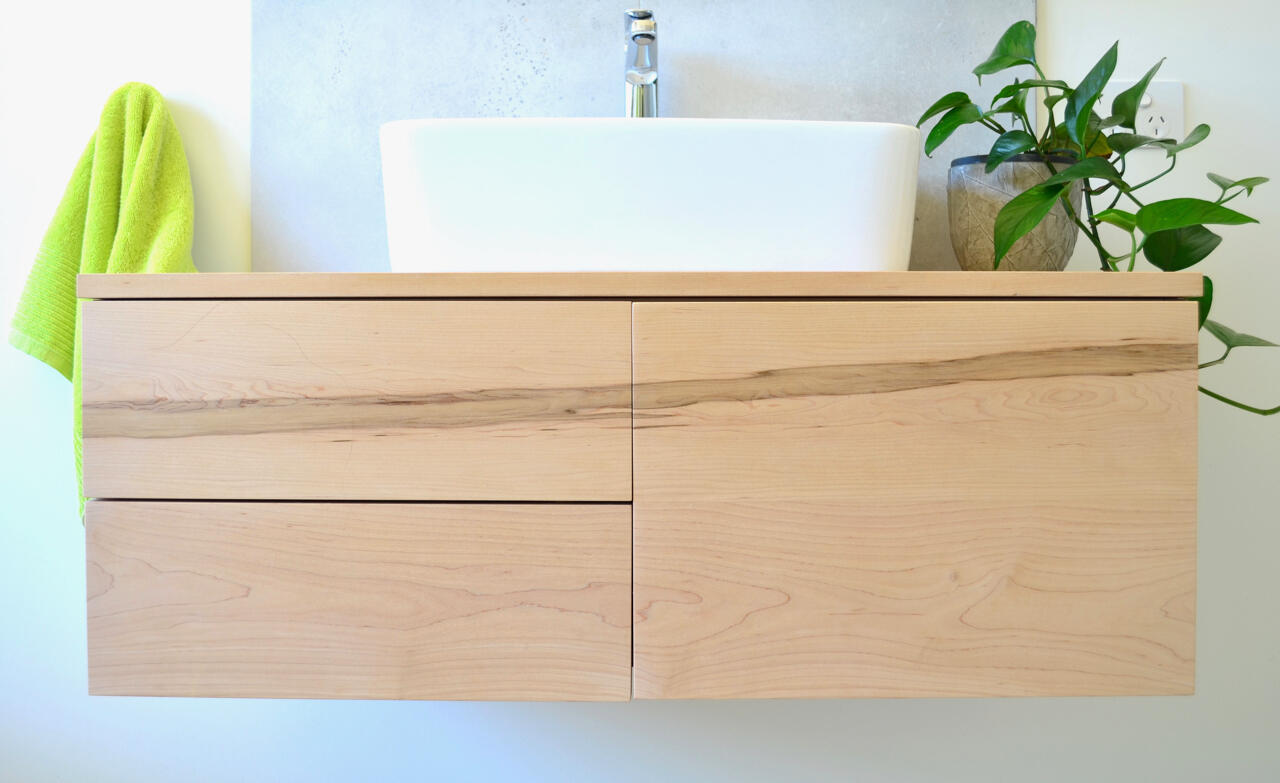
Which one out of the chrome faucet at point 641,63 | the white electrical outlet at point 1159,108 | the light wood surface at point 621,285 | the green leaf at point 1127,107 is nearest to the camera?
the light wood surface at point 621,285

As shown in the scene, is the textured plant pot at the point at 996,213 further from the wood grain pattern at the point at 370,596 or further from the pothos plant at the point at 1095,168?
the wood grain pattern at the point at 370,596

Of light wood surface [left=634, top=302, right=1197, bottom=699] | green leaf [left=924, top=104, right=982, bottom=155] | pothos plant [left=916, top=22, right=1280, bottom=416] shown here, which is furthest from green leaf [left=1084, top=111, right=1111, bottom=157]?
light wood surface [left=634, top=302, right=1197, bottom=699]

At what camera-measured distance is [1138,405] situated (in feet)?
2.47

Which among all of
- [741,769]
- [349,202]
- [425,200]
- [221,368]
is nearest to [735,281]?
[425,200]

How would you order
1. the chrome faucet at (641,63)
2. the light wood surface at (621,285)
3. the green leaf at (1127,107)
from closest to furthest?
the light wood surface at (621,285)
the green leaf at (1127,107)
the chrome faucet at (641,63)

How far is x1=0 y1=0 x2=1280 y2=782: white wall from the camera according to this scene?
3.66 feet

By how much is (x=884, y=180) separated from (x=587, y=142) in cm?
29

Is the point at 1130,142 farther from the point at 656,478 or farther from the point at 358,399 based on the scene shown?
the point at 358,399

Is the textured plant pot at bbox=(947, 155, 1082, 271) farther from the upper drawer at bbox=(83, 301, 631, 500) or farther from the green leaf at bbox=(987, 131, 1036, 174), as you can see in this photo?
the upper drawer at bbox=(83, 301, 631, 500)

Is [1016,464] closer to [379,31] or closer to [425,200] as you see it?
[425,200]

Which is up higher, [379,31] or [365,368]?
[379,31]

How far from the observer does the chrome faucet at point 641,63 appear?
995mm

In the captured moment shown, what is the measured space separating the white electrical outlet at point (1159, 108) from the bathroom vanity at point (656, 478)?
0.45 metres

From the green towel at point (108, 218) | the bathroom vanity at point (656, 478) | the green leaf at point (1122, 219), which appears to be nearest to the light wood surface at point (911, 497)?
the bathroom vanity at point (656, 478)
